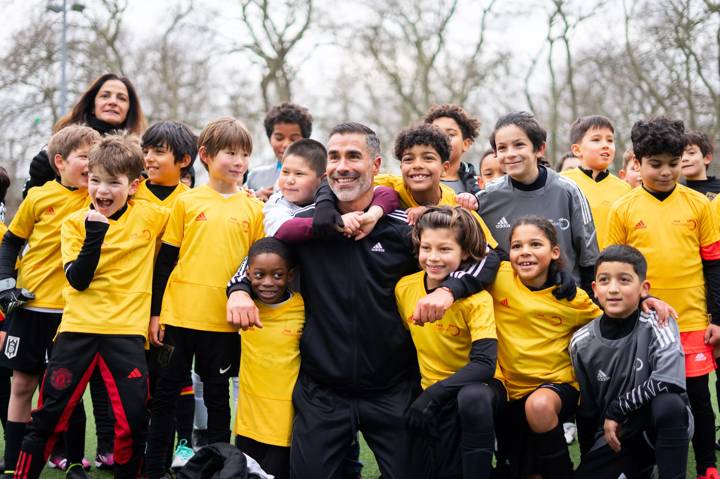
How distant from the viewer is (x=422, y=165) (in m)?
3.93

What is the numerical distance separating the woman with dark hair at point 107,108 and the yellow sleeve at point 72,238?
1.27 meters

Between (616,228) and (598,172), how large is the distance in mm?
1382

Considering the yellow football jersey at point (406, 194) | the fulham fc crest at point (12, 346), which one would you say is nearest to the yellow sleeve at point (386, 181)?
the yellow football jersey at point (406, 194)

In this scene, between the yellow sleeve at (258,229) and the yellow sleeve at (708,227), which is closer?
the yellow sleeve at (258,229)

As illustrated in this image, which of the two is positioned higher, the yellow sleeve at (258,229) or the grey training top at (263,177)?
the grey training top at (263,177)

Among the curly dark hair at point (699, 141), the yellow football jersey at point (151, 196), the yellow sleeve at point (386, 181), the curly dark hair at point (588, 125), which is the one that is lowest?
the yellow football jersey at point (151, 196)

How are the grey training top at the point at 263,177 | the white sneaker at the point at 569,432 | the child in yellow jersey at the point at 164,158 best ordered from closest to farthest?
the child in yellow jersey at the point at 164,158 → the white sneaker at the point at 569,432 → the grey training top at the point at 263,177

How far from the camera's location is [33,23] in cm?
1947

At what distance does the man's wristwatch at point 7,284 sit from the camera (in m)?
4.12

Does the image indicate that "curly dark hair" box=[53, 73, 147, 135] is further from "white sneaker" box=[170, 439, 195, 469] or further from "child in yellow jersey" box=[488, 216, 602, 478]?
"child in yellow jersey" box=[488, 216, 602, 478]

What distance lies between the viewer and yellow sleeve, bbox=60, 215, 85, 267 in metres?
3.82

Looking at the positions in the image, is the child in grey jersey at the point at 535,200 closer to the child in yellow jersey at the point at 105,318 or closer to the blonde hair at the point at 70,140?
the child in yellow jersey at the point at 105,318

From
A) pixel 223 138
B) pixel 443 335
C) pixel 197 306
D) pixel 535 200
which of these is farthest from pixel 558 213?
pixel 197 306

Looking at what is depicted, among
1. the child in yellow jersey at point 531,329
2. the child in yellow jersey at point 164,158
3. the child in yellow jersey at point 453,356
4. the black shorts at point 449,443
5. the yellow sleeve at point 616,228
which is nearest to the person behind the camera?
the child in yellow jersey at point 453,356
